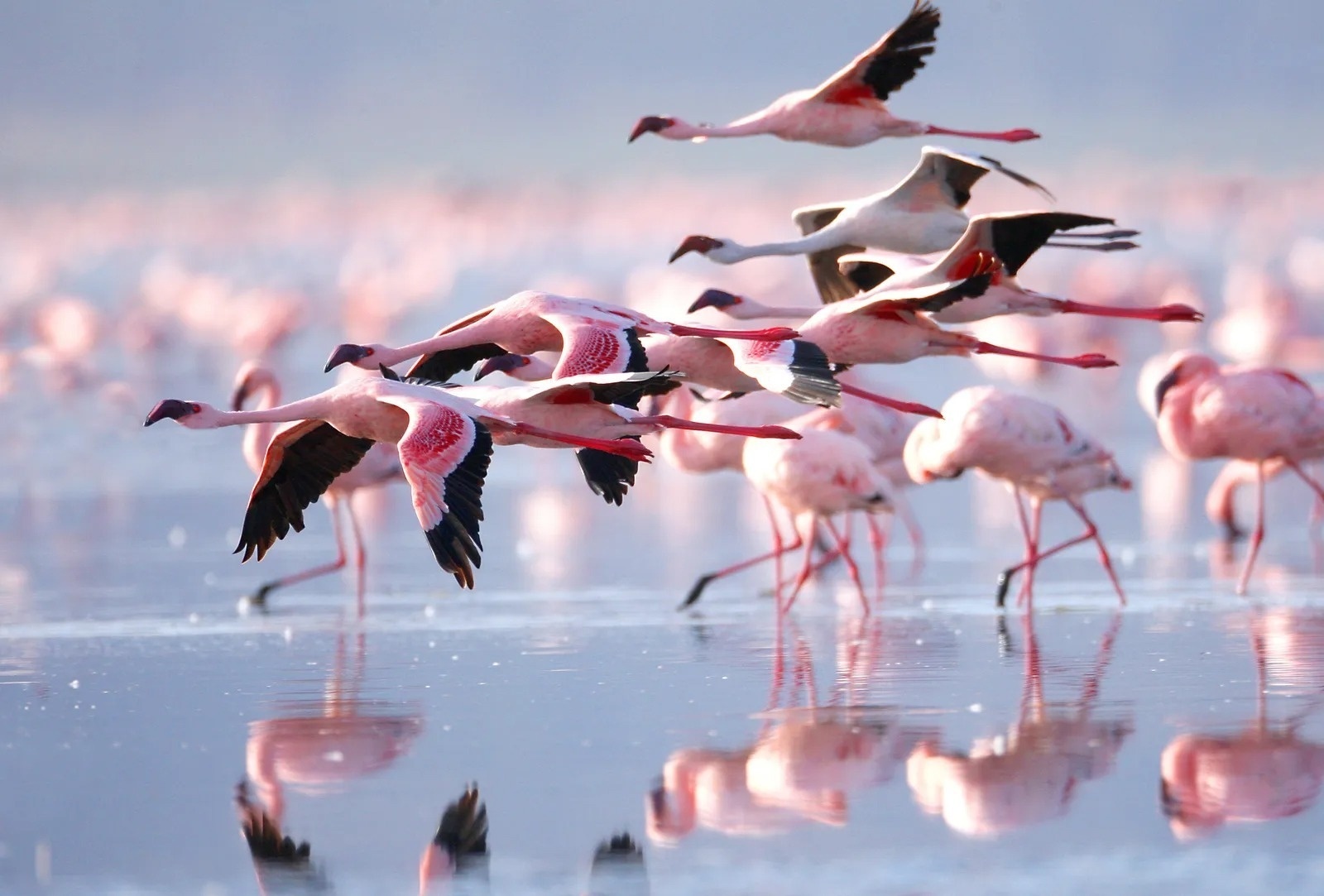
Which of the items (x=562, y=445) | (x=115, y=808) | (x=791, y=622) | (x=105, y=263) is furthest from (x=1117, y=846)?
(x=105, y=263)

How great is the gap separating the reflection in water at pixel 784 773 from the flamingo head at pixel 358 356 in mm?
1876

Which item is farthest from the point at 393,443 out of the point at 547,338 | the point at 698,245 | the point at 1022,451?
the point at 1022,451

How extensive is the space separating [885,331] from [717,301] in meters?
0.72

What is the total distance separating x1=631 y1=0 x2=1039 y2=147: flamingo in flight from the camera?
28.3 feet

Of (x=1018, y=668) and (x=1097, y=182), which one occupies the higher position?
(x=1097, y=182)

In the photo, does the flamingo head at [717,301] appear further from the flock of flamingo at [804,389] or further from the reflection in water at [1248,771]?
the reflection in water at [1248,771]

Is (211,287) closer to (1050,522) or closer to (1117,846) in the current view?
(1050,522)

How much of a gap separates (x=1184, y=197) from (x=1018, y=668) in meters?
47.5

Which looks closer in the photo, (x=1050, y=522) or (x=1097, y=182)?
(x=1050, y=522)

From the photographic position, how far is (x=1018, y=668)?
7629 mm

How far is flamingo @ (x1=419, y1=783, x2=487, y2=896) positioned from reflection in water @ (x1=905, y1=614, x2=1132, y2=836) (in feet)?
3.45

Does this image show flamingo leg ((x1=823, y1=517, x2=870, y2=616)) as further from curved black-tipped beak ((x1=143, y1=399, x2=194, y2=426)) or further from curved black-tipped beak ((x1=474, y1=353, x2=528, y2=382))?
curved black-tipped beak ((x1=143, y1=399, x2=194, y2=426))

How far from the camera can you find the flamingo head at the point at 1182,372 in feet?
37.4

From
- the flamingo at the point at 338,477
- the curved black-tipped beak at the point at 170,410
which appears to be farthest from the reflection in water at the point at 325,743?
the flamingo at the point at 338,477
